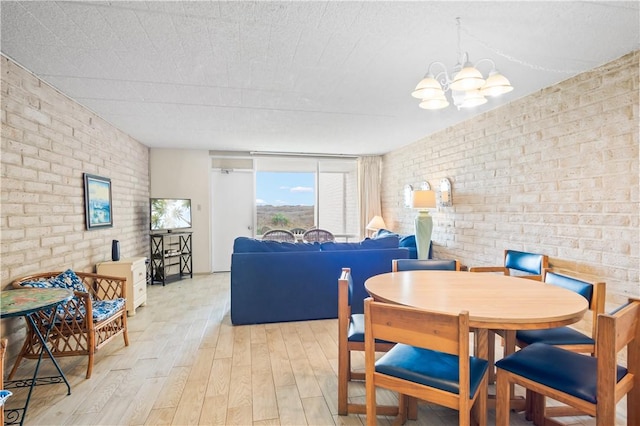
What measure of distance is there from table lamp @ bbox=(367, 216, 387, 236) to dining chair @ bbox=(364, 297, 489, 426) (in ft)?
15.8

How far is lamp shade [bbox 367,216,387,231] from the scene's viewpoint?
6363mm

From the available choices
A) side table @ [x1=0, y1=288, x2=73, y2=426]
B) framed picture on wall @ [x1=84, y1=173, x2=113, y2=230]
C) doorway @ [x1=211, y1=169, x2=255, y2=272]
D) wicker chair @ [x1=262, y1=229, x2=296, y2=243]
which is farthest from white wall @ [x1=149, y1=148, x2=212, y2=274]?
side table @ [x1=0, y1=288, x2=73, y2=426]

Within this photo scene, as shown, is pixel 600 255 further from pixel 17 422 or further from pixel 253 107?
pixel 17 422

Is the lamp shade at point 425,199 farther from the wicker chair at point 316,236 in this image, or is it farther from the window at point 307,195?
the window at point 307,195

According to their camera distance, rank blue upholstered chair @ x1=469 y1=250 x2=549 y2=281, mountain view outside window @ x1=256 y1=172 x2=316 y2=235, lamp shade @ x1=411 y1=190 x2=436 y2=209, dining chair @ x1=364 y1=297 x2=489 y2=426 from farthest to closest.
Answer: mountain view outside window @ x1=256 y1=172 x2=316 y2=235 → lamp shade @ x1=411 y1=190 x2=436 y2=209 → blue upholstered chair @ x1=469 y1=250 x2=549 y2=281 → dining chair @ x1=364 y1=297 x2=489 y2=426

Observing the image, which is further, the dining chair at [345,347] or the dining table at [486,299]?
the dining chair at [345,347]

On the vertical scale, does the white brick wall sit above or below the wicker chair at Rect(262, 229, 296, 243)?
above

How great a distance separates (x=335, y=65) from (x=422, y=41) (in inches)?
27.1

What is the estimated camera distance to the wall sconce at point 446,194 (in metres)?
4.48

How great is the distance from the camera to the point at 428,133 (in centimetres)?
495

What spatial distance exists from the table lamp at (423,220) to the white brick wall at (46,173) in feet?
13.1

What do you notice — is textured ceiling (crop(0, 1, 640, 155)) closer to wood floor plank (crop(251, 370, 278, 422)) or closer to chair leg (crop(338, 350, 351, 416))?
chair leg (crop(338, 350, 351, 416))

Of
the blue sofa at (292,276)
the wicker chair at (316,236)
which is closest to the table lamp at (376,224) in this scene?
the wicker chair at (316,236)

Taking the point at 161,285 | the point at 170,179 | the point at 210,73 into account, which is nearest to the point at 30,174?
the point at 210,73
